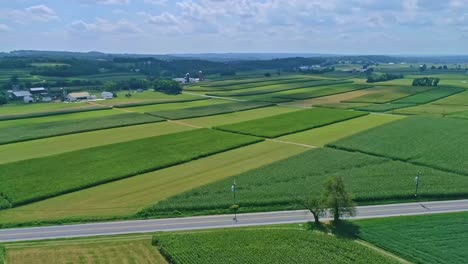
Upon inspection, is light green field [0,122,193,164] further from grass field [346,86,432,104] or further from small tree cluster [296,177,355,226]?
grass field [346,86,432,104]

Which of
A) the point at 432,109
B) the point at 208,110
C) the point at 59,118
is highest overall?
the point at 432,109

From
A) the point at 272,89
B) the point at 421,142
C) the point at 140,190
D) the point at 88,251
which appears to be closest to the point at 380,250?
the point at 88,251

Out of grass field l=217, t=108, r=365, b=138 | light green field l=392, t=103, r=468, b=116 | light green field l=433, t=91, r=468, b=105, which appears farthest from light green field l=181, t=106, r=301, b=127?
light green field l=433, t=91, r=468, b=105

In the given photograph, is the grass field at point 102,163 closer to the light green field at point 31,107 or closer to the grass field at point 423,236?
the grass field at point 423,236

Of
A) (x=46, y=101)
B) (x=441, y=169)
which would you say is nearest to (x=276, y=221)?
(x=441, y=169)

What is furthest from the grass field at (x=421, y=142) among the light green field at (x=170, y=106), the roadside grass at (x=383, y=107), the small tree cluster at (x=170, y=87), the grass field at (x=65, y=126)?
the small tree cluster at (x=170, y=87)

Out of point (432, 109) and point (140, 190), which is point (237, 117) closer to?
point (432, 109)

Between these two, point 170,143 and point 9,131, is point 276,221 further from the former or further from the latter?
point 9,131
